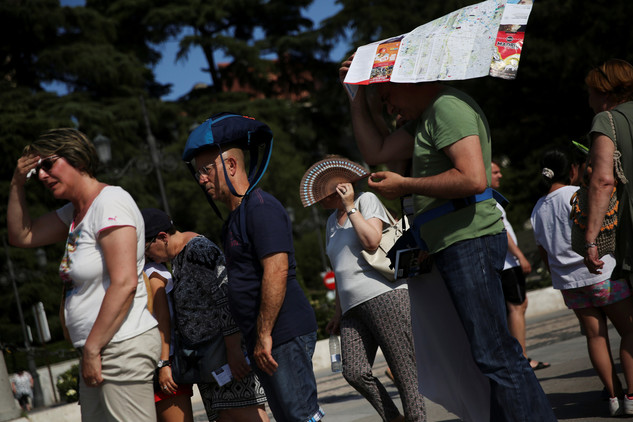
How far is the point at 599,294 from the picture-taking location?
5.19 m

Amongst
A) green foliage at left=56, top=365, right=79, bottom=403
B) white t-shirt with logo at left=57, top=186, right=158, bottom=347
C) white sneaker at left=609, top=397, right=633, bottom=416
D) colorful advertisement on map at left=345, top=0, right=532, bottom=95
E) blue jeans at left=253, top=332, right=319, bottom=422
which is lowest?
green foliage at left=56, top=365, right=79, bottom=403

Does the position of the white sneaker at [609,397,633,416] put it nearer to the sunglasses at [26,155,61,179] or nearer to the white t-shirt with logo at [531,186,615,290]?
the white t-shirt with logo at [531,186,615,290]

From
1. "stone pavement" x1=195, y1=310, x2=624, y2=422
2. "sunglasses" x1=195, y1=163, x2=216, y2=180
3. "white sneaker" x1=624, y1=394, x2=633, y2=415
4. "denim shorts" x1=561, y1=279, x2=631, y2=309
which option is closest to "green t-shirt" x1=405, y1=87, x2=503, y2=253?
"sunglasses" x1=195, y1=163, x2=216, y2=180

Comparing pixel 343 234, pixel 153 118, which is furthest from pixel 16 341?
pixel 343 234

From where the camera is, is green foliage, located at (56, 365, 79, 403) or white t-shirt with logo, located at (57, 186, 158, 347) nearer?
white t-shirt with logo, located at (57, 186, 158, 347)

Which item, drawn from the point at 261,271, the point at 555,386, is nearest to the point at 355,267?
the point at 261,271

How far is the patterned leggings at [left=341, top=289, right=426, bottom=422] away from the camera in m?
4.77

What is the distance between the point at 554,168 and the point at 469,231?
289 centimetres

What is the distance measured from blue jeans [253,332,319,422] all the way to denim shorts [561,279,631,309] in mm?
2511

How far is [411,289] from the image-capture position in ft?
12.1

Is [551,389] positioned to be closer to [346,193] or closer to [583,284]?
[583,284]

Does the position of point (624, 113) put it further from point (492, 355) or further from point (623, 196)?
point (492, 355)

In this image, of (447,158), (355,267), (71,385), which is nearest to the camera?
(447,158)

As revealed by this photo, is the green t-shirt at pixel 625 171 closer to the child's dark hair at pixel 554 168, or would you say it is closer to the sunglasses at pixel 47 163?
the child's dark hair at pixel 554 168
